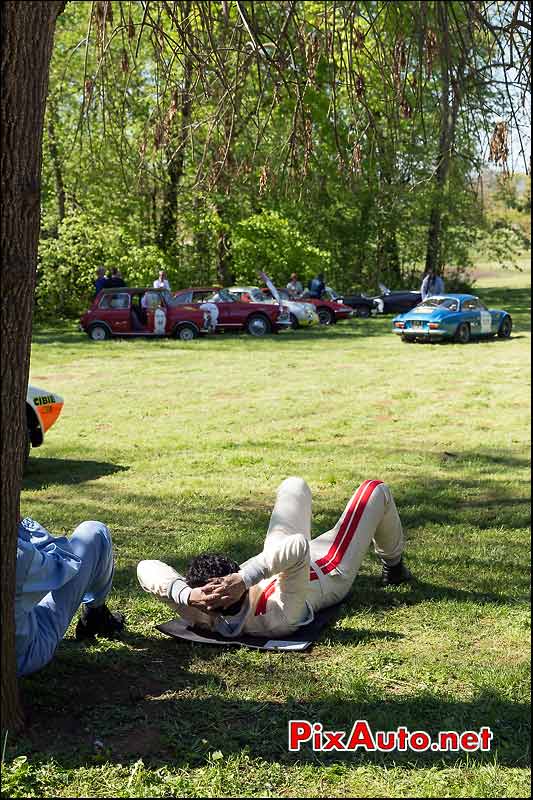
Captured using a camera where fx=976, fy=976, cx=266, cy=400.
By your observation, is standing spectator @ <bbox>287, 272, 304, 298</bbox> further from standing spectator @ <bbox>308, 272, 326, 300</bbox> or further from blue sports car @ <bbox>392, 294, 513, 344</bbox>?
blue sports car @ <bbox>392, 294, 513, 344</bbox>

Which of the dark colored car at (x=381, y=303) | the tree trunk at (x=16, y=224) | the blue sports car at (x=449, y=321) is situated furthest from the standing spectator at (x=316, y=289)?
the tree trunk at (x=16, y=224)

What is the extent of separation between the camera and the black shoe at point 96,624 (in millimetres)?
5137

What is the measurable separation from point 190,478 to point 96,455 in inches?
68.0

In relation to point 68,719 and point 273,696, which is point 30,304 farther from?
point 273,696

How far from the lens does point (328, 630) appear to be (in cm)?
528

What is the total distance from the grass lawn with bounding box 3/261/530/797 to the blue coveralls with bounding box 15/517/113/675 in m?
0.24

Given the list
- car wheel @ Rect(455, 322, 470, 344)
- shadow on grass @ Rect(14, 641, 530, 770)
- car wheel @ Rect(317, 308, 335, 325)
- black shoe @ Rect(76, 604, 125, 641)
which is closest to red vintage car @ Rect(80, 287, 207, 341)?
car wheel @ Rect(317, 308, 335, 325)

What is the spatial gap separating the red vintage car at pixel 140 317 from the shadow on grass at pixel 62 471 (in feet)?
49.3

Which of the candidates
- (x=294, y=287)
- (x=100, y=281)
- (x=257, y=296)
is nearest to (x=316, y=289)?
(x=294, y=287)

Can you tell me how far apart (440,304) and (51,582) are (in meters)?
21.2

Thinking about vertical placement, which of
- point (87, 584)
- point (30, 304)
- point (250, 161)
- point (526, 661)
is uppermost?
point (250, 161)

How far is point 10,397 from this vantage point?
373 cm

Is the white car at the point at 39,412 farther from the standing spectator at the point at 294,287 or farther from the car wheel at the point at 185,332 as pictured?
the standing spectator at the point at 294,287

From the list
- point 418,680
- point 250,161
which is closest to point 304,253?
point 250,161
